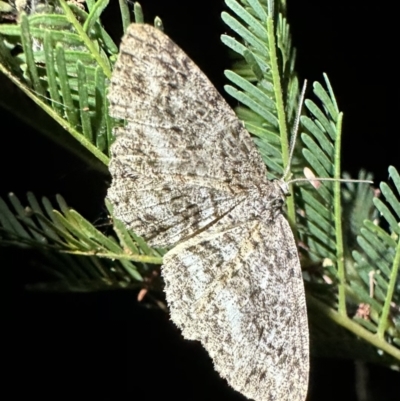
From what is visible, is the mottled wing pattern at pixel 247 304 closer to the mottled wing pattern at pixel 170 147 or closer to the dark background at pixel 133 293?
the mottled wing pattern at pixel 170 147

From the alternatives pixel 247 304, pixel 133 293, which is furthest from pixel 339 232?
pixel 133 293

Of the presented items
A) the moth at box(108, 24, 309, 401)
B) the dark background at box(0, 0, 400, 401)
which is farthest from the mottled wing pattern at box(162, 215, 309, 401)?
the dark background at box(0, 0, 400, 401)

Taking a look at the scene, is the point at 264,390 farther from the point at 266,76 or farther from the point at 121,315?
the point at 121,315

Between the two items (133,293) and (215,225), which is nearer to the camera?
(215,225)

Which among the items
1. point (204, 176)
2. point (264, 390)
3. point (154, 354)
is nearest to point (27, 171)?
point (154, 354)

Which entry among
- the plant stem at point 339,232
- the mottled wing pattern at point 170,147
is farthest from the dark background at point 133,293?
the plant stem at point 339,232

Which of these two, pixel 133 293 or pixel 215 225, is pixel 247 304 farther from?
pixel 133 293
